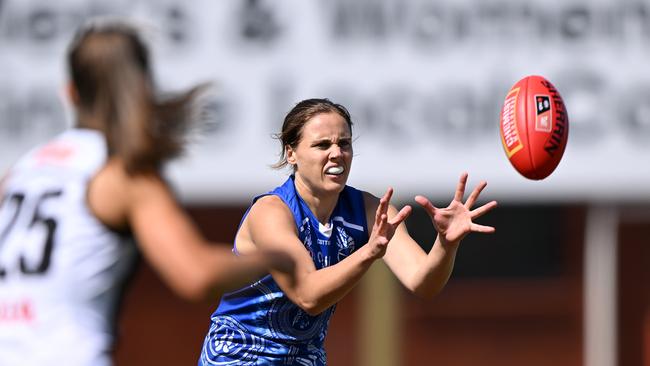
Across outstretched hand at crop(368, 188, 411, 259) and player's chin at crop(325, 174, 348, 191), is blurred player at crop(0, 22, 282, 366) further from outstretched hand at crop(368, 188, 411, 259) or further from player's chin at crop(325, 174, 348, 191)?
player's chin at crop(325, 174, 348, 191)

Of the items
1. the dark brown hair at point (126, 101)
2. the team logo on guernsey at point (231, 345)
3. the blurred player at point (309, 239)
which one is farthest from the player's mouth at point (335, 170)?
the dark brown hair at point (126, 101)

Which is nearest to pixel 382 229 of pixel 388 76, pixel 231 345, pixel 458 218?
pixel 458 218

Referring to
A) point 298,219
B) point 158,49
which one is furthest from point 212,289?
point 158,49

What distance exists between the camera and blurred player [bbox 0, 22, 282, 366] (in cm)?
311

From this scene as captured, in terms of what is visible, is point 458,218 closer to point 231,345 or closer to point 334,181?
point 334,181

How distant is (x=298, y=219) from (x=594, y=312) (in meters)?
7.67

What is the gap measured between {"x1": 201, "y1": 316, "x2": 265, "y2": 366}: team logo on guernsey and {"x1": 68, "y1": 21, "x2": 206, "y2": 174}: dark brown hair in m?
1.59

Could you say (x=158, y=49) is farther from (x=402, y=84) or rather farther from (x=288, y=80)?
(x=402, y=84)

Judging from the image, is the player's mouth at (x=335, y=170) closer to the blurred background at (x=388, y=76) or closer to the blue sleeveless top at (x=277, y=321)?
the blue sleeveless top at (x=277, y=321)

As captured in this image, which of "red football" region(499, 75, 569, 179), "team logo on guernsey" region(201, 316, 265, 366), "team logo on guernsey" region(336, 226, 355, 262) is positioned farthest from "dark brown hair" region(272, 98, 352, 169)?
"red football" region(499, 75, 569, 179)

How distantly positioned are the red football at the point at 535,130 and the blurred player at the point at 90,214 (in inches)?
98.7

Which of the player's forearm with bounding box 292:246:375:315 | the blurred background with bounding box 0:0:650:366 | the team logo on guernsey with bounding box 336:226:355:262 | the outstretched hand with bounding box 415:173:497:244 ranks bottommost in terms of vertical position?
the player's forearm with bounding box 292:246:375:315

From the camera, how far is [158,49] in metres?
9.60

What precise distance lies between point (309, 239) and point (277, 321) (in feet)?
1.05
